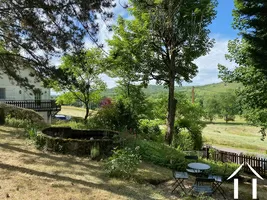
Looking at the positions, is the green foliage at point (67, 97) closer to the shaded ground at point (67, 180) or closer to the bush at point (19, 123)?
the bush at point (19, 123)

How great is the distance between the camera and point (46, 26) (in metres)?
8.41

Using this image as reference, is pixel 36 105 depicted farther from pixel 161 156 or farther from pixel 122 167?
pixel 122 167

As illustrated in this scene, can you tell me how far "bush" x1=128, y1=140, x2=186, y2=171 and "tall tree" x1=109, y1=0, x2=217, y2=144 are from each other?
446cm

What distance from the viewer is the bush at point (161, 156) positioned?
9.63 metres

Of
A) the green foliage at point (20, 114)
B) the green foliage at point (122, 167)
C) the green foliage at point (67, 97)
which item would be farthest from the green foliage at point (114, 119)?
the green foliage at point (122, 167)

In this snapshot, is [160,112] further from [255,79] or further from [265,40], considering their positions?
[265,40]

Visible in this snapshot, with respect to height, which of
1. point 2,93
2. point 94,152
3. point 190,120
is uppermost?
point 2,93

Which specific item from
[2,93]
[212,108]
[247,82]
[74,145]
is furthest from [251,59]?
[212,108]

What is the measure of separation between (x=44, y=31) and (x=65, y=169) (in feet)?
14.9

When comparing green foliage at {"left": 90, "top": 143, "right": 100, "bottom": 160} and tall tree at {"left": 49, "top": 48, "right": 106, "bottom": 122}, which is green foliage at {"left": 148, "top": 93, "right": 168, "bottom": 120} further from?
green foliage at {"left": 90, "top": 143, "right": 100, "bottom": 160}

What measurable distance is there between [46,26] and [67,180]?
5.10 meters

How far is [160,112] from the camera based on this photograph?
22.0m

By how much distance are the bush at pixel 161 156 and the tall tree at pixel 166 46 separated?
446 centimetres

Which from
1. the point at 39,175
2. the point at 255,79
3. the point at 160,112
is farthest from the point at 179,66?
the point at 39,175
